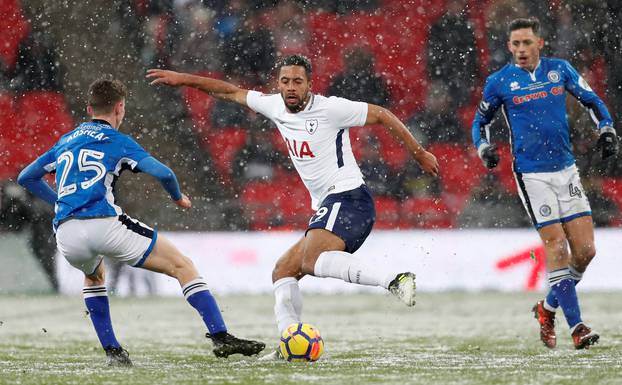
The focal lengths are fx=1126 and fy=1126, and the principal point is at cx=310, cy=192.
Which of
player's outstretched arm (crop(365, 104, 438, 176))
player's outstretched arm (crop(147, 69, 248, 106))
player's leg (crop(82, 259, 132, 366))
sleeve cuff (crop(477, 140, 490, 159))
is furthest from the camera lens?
sleeve cuff (crop(477, 140, 490, 159))

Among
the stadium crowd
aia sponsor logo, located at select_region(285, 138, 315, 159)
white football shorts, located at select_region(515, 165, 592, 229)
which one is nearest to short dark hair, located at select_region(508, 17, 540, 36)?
white football shorts, located at select_region(515, 165, 592, 229)

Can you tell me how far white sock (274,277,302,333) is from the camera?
599cm

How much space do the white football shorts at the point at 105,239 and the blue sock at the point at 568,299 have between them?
2.62 m

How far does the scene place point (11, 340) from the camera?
809 cm

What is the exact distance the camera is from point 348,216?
5996 mm

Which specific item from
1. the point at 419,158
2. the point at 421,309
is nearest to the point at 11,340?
the point at 419,158

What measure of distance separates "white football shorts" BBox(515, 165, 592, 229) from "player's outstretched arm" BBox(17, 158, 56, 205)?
2.91 m

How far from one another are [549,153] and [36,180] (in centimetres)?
308

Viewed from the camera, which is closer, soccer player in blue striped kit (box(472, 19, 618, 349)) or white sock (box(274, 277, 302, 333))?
white sock (box(274, 277, 302, 333))

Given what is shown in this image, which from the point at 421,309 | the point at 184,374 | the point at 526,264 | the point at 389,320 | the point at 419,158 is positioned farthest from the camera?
the point at 526,264

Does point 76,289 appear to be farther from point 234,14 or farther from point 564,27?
point 564,27

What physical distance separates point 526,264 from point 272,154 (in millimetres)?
3861

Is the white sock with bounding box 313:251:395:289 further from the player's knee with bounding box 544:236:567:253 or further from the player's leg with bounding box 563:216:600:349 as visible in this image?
the player's leg with bounding box 563:216:600:349

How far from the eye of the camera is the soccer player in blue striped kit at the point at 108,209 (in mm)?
5523
